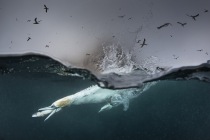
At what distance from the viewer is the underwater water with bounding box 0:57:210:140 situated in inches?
730

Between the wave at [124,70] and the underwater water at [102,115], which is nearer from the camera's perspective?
the wave at [124,70]

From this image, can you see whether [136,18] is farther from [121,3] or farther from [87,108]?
[87,108]

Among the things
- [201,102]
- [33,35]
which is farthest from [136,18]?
[201,102]

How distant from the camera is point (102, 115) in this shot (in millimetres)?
30172

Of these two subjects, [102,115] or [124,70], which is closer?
[124,70]

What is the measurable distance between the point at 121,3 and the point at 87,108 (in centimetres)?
2004

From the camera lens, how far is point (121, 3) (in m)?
6.93

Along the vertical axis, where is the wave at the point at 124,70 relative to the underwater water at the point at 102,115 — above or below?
above

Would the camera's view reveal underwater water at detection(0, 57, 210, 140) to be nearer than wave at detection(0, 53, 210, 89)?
No

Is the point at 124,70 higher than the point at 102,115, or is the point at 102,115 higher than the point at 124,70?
the point at 124,70

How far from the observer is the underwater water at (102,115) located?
1855 cm

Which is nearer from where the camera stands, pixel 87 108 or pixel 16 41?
pixel 16 41

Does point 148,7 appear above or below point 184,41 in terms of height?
above

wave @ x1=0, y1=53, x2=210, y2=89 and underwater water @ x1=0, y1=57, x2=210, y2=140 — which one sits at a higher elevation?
wave @ x1=0, y1=53, x2=210, y2=89
